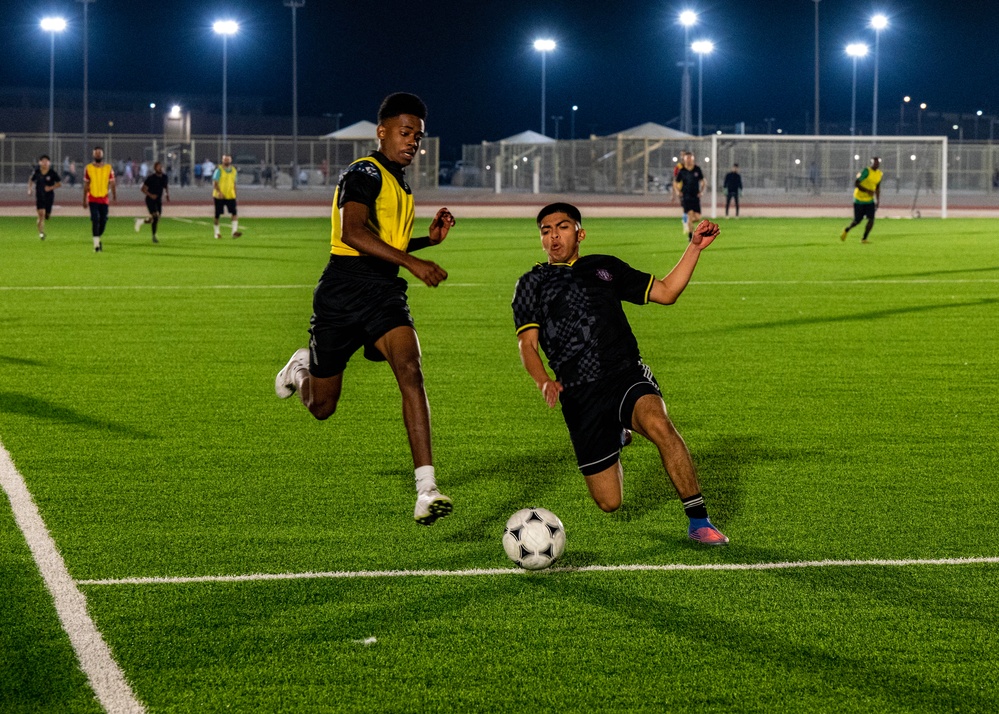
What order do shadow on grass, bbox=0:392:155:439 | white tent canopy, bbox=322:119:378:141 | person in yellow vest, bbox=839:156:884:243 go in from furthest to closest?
white tent canopy, bbox=322:119:378:141 < person in yellow vest, bbox=839:156:884:243 < shadow on grass, bbox=0:392:155:439

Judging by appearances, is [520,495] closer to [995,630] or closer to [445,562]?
[445,562]

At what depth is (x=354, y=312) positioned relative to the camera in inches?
255

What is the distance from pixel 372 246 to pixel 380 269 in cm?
37

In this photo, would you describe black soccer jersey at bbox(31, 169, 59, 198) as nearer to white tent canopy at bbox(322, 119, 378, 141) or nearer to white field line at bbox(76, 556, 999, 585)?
white field line at bbox(76, 556, 999, 585)

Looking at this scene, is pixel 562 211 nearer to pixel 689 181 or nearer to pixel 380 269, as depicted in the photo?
pixel 380 269

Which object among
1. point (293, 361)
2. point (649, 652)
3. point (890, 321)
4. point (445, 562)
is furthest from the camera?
point (890, 321)

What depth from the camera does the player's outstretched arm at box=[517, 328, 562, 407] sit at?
5.49 meters

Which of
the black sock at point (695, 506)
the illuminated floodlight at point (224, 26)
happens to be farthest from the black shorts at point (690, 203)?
the illuminated floodlight at point (224, 26)

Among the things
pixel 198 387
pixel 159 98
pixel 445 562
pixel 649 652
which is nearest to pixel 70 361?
pixel 198 387

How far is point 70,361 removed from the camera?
11516mm

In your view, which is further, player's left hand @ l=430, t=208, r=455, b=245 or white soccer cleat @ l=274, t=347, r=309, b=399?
white soccer cleat @ l=274, t=347, r=309, b=399

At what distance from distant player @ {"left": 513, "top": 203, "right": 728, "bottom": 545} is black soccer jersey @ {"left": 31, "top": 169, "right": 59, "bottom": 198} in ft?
83.3

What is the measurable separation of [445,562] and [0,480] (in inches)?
110

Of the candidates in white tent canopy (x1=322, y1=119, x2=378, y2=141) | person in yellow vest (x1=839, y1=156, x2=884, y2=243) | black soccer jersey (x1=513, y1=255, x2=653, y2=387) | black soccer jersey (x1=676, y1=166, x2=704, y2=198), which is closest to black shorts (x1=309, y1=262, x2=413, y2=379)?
black soccer jersey (x1=513, y1=255, x2=653, y2=387)
